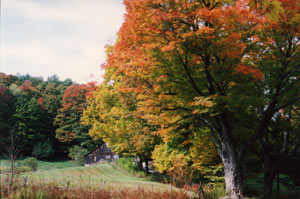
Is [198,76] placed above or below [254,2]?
above

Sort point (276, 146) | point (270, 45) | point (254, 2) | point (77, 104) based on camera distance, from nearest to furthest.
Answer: point (254, 2)
point (270, 45)
point (276, 146)
point (77, 104)

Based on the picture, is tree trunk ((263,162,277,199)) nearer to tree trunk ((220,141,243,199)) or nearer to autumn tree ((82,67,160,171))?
tree trunk ((220,141,243,199))

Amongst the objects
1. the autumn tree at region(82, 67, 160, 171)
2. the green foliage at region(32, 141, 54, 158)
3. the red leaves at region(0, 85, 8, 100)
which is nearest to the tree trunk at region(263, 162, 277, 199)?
the autumn tree at region(82, 67, 160, 171)

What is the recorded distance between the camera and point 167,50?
9.36 m

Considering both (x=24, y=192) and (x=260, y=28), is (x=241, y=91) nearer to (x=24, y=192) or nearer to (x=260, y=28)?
(x=260, y=28)

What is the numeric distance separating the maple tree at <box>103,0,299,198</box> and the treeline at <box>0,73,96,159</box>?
3379 centimetres

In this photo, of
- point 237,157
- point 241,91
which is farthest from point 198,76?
point 237,157

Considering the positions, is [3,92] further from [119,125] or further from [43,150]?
[119,125]

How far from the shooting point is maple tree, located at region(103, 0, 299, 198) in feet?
30.8

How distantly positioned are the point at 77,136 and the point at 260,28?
140ft

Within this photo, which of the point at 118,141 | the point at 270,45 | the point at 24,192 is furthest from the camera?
the point at 118,141

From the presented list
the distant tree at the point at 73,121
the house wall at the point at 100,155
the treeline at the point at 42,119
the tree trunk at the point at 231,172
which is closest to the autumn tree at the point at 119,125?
the tree trunk at the point at 231,172

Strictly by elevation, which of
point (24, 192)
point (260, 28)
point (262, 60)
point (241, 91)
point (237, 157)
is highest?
point (260, 28)

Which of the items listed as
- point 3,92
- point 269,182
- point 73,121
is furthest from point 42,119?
point 269,182
